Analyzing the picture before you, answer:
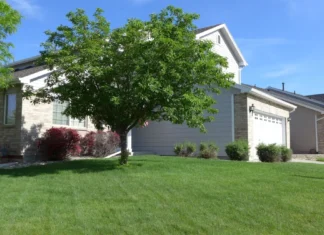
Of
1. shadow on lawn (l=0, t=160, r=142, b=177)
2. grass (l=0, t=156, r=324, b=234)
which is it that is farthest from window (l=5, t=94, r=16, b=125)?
grass (l=0, t=156, r=324, b=234)

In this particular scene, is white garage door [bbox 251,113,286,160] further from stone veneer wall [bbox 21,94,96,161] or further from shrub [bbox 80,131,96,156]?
stone veneer wall [bbox 21,94,96,161]

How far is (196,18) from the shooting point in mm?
11383

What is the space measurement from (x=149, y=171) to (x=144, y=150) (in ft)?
34.6

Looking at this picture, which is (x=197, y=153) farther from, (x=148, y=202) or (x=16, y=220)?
(x=16, y=220)

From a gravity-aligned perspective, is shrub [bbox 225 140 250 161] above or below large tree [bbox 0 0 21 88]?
below

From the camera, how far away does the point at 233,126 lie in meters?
17.9

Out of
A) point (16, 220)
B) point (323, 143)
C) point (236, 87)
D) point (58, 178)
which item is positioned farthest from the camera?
point (323, 143)

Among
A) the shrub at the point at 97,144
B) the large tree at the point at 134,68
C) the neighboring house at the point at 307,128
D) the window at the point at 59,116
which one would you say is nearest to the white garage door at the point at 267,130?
the neighboring house at the point at 307,128

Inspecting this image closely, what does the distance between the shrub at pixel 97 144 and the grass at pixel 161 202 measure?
17.3ft

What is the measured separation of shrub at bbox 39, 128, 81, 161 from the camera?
48.4 ft

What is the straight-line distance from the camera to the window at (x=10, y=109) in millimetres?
14961

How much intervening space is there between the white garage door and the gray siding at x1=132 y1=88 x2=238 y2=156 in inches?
57.8

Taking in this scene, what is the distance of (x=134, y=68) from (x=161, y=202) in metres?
4.59

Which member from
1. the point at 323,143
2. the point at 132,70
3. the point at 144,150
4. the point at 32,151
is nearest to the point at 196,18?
the point at 132,70
